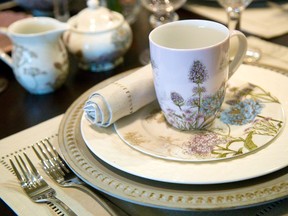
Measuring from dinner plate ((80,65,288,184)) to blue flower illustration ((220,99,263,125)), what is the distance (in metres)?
0.05

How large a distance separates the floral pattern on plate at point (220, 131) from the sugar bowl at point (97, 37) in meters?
0.22

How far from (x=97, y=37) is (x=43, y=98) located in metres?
0.14

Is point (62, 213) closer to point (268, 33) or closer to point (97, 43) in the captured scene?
point (97, 43)

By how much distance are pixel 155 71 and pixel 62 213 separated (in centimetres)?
17

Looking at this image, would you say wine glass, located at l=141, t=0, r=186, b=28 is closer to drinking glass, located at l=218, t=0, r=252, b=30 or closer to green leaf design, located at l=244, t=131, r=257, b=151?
drinking glass, located at l=218, t=0, r=252, b=30

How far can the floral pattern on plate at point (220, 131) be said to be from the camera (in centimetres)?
41

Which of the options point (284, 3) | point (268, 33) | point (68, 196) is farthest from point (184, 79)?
point (284, 3)

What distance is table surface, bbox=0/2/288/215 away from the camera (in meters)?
0.60

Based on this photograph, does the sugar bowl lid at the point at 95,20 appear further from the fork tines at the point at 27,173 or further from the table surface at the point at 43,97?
the fork tines at the point at 27,173

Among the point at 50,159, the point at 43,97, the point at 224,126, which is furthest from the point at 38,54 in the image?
the point at 224,126

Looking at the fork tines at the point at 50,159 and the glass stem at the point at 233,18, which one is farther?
the glass stem at the point at 233,18

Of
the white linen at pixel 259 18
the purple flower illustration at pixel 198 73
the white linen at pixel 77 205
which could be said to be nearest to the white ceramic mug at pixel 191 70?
the purple flower illustration at pixel 198 73

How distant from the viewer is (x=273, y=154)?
1.28ft

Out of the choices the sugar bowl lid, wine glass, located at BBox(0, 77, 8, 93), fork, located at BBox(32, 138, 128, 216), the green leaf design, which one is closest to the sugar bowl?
the sugar bowl lid
